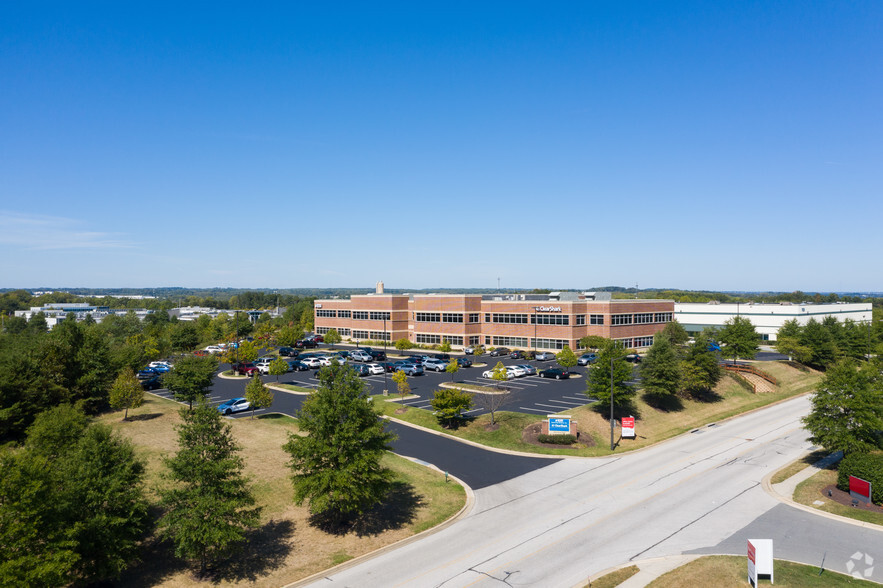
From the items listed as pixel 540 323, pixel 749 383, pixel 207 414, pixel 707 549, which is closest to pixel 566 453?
pixel 707 549

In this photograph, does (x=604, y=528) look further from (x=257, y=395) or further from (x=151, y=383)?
(x=151, y=383)

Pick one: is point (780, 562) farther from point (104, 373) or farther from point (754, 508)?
point (104, 373)

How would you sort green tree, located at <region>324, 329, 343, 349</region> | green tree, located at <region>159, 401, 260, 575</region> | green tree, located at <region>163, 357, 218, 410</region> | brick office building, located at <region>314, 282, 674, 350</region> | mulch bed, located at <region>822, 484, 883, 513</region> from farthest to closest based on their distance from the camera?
1. green tree, located at <region>324, 329, 343, 349</region>
2. brick office building, located at <region>314, 282, 674, 350</region>
3. green tree, located at <region>163, 357, 218, 410</region>
4. mulch bed, located at <region>822, 484, 883, 513</region>
5. green tree, located at <region>159, 401, 260, 575</region>

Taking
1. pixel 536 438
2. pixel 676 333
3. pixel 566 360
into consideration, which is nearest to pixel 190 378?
pixel 536 438

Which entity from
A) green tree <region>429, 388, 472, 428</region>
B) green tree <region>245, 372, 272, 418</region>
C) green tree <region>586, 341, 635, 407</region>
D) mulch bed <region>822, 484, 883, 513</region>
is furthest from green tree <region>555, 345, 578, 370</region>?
green tree <region>245, 372, 272, 418</region>

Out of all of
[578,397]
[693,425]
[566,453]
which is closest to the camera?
[566,453]

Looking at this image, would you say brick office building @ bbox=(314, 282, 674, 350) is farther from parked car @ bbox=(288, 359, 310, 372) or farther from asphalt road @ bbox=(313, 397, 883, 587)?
asphalt road @ bbox=(313, 397, 883, 587)
